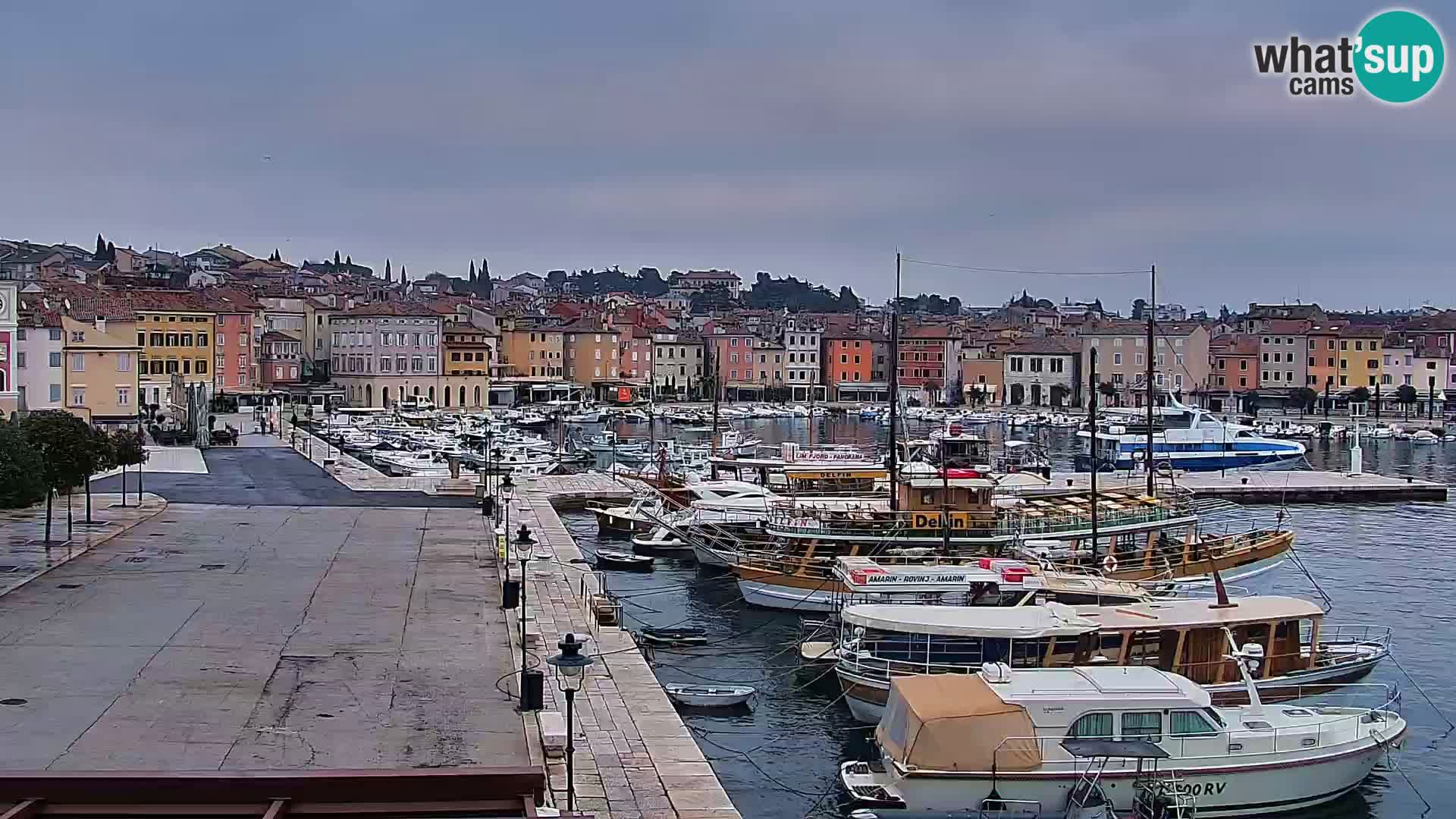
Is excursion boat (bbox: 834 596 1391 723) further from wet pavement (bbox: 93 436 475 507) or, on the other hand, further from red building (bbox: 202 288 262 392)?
red building (bbox: 202 288 262 392)

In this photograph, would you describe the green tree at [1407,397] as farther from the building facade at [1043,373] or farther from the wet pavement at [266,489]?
the wet pavement at [266,489]

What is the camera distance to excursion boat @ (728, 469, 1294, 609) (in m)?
28.7

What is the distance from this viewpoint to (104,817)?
10523mm

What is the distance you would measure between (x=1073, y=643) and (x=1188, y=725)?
376cm

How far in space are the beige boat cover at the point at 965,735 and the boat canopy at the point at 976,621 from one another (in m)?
3.58

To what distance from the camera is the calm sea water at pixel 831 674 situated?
58.2ft

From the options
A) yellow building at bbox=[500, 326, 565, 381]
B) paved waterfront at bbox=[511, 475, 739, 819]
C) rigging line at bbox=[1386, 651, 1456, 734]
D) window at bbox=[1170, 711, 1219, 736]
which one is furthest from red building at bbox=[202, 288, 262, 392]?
window at bbox=[1170, 711, 1219, 736]

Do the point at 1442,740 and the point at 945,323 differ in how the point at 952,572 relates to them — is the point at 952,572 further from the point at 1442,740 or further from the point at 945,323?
the point at 945,323

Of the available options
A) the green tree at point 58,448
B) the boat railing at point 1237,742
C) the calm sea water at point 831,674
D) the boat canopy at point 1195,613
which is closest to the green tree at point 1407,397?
the calm sea water at point 831,674

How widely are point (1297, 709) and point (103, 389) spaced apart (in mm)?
55854

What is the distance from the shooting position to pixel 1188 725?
1617 cm

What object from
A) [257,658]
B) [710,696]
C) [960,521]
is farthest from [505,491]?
[257,658]

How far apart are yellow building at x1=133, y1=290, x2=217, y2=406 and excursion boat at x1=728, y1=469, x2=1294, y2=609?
2230 inches

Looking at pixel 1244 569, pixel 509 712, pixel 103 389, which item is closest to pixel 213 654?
pixel 509 712
